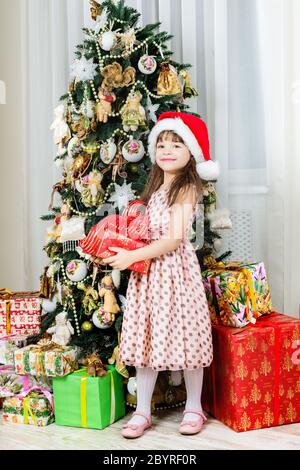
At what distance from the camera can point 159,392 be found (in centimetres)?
212

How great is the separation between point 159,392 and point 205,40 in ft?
4.76

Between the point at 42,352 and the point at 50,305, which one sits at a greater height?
the point at 50,305

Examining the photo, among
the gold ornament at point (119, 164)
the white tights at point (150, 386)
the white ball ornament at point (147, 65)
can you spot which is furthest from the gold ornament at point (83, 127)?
the white tights at point (150, 386)

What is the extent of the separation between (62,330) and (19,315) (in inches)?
9.1

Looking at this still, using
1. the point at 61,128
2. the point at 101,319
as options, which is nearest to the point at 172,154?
the point at 61,128

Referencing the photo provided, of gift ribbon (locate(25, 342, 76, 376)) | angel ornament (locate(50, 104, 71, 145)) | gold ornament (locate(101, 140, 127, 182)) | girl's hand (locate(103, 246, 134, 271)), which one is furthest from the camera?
angel ornament (locate(50, 104, 71, 145))

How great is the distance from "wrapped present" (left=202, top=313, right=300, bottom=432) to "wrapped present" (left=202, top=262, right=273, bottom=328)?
0.13 ft

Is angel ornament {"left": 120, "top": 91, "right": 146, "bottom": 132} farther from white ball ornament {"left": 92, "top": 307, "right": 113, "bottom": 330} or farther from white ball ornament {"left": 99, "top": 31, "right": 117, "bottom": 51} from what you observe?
white ball ornament {"left": 92, "top": 307, "right": 113, "bottom": 330}

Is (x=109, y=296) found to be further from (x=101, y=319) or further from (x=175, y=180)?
(x=175, y=180)

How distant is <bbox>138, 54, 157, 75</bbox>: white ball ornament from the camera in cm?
204

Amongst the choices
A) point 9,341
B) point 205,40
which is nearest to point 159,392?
point 9,341

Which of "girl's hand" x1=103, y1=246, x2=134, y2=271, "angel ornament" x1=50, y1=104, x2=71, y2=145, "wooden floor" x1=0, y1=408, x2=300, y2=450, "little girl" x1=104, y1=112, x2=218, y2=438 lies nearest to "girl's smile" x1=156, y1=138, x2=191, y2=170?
"little girl" x1=104, y1=112, x2=218, y2=438

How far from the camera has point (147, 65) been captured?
203 cm

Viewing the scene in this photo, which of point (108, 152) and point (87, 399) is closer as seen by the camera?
point (87, 399)
